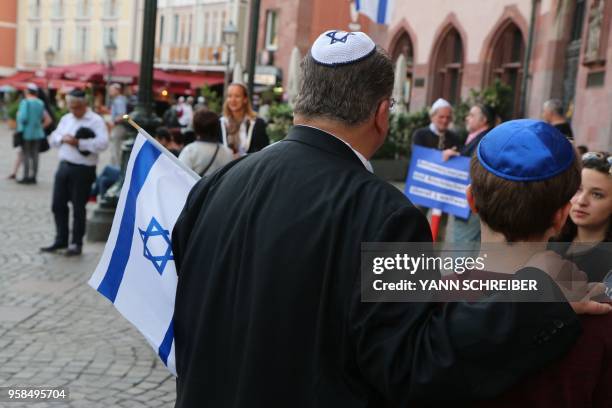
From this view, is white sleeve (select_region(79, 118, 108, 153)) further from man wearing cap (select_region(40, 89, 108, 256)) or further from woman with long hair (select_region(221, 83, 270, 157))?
woman with long hair (select_region(221, 83, 270, 157))

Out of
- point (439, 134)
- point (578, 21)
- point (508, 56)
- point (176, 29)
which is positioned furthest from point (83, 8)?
point (439, 134)

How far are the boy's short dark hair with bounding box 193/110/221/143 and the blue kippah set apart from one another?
16.6ft

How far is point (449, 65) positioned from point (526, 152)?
2382 cm

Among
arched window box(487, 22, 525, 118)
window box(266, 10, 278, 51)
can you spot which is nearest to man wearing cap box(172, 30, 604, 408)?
arched window box(487, 22, 525, 118)

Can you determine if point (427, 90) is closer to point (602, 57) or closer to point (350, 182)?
point (602, 57)

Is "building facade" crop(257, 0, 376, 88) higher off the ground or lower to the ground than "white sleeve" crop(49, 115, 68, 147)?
higher

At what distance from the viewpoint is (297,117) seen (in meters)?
2.21

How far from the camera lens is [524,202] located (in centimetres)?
181

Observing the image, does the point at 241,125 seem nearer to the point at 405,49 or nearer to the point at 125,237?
the point at 125,237

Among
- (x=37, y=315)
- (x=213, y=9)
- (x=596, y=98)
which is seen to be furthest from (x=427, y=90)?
(x=213, y=9)

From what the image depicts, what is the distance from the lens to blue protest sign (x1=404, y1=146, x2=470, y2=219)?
26.8ft

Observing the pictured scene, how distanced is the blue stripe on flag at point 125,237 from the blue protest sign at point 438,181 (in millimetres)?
4947

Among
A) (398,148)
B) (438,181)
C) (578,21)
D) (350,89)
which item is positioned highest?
(578,21)

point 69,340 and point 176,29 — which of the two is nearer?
point 69,340
